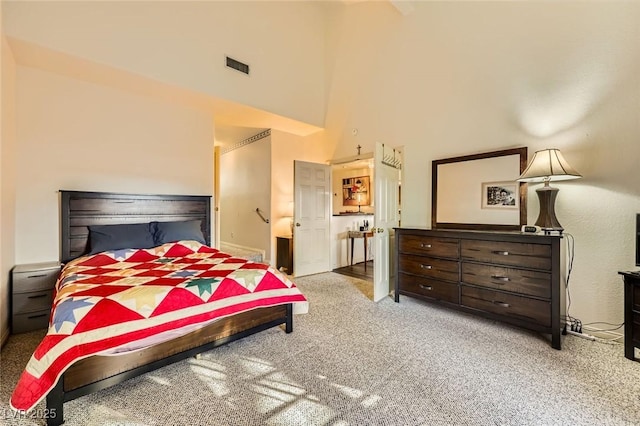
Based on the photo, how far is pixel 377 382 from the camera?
1.81 m

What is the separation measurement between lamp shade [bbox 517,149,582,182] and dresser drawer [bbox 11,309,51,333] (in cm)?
473

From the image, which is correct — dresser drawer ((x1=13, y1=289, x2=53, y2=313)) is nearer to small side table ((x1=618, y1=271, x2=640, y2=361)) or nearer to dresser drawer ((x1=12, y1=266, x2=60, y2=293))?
dresser drawer ((x1=12, y1=266, x2=60, y2=293))

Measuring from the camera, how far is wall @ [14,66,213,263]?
115 inches

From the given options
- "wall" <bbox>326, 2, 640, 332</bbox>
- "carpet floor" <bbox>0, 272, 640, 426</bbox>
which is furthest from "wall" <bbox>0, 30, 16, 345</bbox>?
"wall" <bbox>326, 2, 640, 332</bbox>

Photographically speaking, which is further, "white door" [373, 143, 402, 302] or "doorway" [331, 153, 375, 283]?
"doorway" [331, 153, 375, 283]

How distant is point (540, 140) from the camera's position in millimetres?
2768

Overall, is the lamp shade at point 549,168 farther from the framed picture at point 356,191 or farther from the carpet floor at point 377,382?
the framed picture at point 356,191

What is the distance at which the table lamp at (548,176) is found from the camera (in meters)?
2.36

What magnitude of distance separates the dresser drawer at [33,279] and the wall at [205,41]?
2.16 m

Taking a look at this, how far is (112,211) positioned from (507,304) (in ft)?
14.7

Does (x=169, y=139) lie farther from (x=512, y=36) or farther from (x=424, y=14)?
(x=512, y=36)

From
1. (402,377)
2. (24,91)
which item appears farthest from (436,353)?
(24,91)

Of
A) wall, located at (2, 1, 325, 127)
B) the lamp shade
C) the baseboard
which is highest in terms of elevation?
wall, located at (2, 1, 325, 127)

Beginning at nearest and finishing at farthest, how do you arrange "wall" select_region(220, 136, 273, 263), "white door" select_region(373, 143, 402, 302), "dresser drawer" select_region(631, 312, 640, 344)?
"dresser drawer" select_region(631, 312, 640, 344) → "white door" select_region(373, 143, 402, 302) → "wall" select_region(220, 136, 273, 263)
